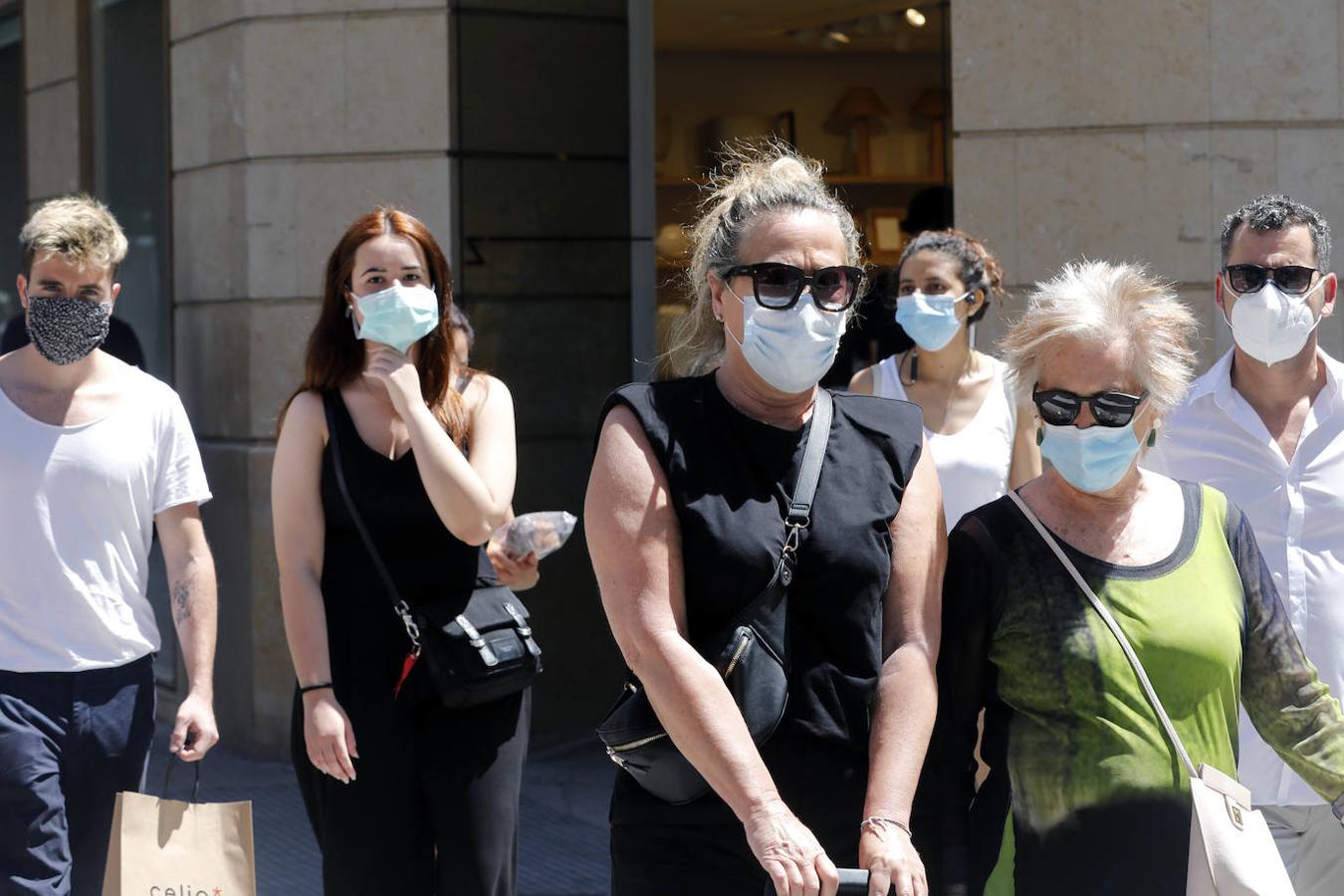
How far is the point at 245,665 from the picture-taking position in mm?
8094

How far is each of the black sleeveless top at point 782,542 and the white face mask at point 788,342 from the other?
0.09 metres

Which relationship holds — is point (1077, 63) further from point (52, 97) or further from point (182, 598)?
point (52, 97)

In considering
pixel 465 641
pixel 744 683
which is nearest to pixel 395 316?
pixel 465 641

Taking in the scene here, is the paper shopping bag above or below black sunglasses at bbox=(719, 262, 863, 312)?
below

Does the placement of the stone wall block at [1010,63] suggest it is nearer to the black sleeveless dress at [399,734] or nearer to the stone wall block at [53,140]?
the black sleeveless dress at [399,734]

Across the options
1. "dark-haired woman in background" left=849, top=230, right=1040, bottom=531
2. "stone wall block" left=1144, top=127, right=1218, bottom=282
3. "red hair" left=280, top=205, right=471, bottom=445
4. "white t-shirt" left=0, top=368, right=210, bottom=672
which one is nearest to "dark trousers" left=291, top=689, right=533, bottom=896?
"white t-shirt" left=0, top=368, right=210, bottom=672

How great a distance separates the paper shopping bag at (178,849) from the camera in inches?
149

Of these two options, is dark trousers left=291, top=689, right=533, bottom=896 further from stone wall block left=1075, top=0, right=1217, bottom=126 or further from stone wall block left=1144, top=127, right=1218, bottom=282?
stone wall block left=1075, top=0, right=1217, bottom=126

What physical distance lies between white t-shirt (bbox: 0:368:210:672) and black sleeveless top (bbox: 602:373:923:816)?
1.70m

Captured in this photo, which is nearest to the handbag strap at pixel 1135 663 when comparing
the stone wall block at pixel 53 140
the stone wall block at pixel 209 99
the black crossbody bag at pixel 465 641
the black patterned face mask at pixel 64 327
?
the black crossbody bag at pixel 465 641

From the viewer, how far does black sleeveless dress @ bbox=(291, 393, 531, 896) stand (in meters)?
3.99

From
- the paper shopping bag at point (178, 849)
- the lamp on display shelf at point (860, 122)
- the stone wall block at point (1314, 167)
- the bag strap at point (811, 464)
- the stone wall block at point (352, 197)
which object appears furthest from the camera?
the lamp on display shelf at point (860, 122)

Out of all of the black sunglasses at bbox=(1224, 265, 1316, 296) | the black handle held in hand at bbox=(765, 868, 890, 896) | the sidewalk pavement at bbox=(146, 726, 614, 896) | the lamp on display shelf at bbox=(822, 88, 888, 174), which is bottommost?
the sidewalk pavement at bbox=(146, 726, 614, 896)

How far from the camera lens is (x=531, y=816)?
23.6 feet
